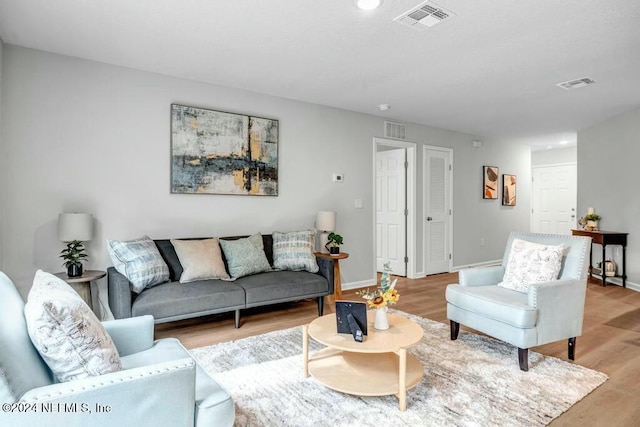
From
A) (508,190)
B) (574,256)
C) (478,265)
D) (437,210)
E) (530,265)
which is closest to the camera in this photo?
(574,256)

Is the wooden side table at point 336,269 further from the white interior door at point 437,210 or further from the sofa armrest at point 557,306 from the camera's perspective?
the white interior door at point 437,210

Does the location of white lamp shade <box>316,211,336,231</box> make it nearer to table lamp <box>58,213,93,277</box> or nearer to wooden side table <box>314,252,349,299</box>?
wooden side table <box>314,252,349,299</box>

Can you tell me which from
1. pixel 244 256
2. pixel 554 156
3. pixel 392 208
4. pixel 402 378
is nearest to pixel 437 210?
pixel 392 208

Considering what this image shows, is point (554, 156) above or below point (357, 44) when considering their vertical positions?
below

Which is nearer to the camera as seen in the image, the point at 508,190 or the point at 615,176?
the point at 615,176

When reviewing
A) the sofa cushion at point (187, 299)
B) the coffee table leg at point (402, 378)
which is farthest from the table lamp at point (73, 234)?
the coffee table leg at point (402, 378)

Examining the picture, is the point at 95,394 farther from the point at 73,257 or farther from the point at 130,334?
the point at 73,257

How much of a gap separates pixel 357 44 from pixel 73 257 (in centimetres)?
290

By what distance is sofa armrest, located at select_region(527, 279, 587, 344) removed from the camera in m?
2.49

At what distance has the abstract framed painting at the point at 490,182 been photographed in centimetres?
682

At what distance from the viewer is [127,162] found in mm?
3512

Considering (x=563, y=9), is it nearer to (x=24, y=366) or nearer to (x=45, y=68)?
(x=24, y=366)

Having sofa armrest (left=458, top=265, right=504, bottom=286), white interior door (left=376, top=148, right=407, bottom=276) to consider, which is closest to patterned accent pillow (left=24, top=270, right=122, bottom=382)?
sofa armrest (left=458, top=265, right=504, bottom=286)

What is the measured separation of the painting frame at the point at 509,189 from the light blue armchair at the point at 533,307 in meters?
4.51
